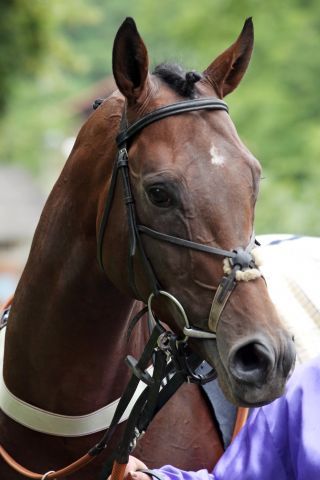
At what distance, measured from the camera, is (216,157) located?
8.71 ft

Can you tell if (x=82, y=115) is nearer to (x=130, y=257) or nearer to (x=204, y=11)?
(x=204, y=11)

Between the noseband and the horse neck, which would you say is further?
the horse neck

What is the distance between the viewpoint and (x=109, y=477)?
117 inches

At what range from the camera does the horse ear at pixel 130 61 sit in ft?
9.01

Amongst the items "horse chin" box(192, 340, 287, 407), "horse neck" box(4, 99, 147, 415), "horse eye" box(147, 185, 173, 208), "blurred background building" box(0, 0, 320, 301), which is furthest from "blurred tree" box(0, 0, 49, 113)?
"horse chin" box(192, 340, 287, 407)

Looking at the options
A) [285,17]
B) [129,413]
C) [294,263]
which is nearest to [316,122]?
[285,17]

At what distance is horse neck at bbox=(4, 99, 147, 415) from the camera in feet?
10.0

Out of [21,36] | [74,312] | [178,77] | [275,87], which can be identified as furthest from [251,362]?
[21,36]

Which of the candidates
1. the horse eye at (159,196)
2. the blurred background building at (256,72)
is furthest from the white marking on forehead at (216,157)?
the blurred background building at (256,72)

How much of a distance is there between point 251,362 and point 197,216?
1.53 ft

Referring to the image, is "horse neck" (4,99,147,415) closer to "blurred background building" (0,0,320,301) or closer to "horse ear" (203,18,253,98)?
"horse ear" (203,18,253,98)

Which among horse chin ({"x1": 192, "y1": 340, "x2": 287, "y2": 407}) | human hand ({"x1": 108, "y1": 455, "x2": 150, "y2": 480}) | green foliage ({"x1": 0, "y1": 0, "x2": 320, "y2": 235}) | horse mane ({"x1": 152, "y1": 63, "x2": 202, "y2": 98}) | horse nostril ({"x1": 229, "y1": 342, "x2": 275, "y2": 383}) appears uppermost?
green foliage ({"x1": 0, "y1": 0, "x2": 320, "y2": 235})

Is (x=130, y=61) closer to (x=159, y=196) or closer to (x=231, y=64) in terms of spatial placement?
(x=231, y=64)

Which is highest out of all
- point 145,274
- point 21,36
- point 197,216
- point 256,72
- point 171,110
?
point 21,36
